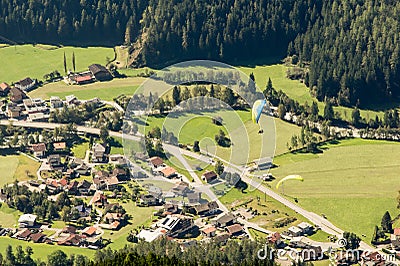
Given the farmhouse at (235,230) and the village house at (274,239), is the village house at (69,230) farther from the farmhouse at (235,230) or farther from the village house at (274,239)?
the village house at (274,239)

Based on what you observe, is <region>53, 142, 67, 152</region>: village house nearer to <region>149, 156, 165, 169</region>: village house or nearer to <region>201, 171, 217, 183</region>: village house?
<region>149, 156, 165, 169</region>: village house

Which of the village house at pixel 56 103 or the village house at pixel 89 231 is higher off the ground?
the village house at pixel 56 103

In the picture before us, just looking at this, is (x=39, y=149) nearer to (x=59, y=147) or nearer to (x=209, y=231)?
(x=59, y=147)

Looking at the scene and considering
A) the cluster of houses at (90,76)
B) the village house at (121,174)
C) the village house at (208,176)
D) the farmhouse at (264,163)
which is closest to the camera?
the village house at (208,176)

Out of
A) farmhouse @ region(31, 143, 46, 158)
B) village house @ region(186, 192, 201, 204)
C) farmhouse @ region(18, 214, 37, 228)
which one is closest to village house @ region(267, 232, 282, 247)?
village house @ region(186, 192, 201, 204)

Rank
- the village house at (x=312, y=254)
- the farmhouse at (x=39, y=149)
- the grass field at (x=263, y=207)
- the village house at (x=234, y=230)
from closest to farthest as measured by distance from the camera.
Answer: the village house at (x=312, y=254), the village house at (x=234, y=230), the grass field at (x=263, y=207), the farmhouse at (x=39, y=149)

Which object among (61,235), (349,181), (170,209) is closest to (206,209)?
(170,209)

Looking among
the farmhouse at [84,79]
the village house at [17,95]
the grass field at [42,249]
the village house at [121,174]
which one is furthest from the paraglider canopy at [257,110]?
the village house at [17,95]
